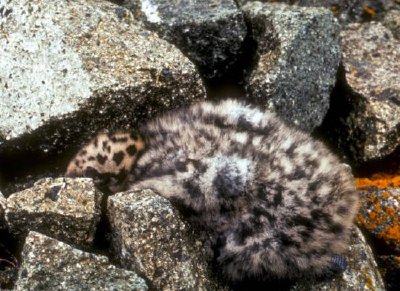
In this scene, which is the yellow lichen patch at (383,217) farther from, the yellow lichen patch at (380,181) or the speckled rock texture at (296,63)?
the speckled rock texture at (296,63)

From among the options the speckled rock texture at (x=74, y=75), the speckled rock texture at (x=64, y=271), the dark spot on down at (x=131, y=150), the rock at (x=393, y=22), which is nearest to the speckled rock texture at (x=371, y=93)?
the rock at (x=393, y=22)

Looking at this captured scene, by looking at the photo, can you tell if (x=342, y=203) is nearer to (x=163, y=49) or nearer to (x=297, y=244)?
(x=297, y=244)

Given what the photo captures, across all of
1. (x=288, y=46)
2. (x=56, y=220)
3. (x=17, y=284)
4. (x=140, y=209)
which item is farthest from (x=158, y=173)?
(x=288, y=46)

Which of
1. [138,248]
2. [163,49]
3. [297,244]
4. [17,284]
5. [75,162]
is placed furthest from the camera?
Answer: [163,49]

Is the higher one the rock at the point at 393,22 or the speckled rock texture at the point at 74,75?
the rock at the point at 393,22

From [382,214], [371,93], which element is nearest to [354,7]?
[371,93]

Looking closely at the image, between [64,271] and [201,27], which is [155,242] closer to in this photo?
[64,271]
